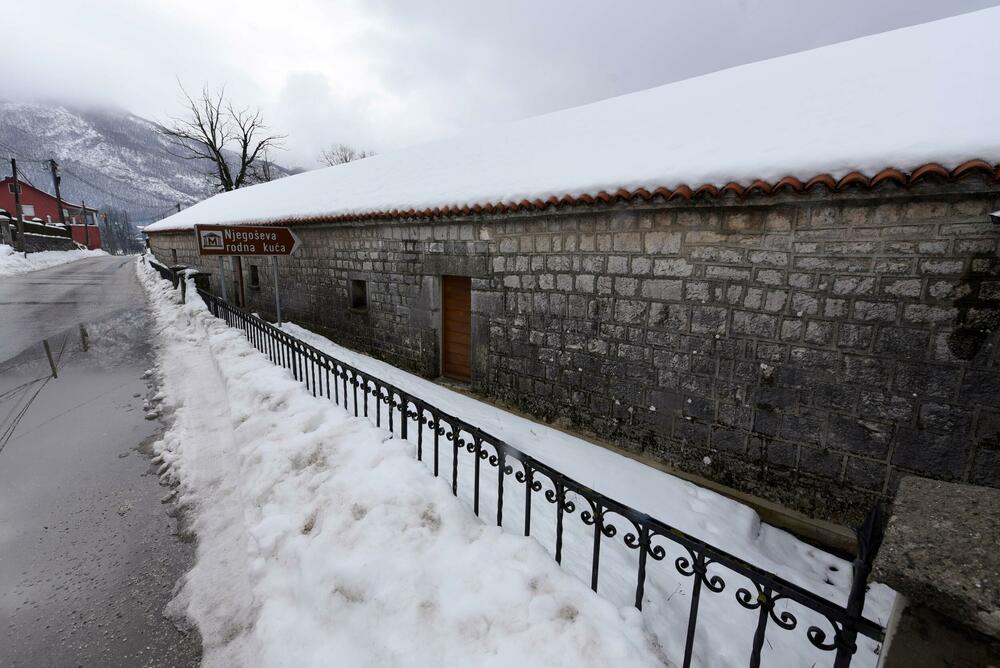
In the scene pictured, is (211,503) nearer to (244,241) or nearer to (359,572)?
A: (359,572)

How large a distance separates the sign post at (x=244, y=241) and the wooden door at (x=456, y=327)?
271 centimetres

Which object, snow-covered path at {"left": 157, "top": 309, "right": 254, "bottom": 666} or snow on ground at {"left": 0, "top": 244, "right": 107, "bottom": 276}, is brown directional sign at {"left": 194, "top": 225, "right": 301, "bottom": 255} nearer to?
snow-covered path at {"left": 157, "top": 309, "right": 254, "bottom": 666}

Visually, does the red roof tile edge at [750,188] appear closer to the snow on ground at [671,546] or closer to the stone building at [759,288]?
the stone building at [759,288]

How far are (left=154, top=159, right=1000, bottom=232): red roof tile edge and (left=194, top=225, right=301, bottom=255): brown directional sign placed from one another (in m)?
3.12

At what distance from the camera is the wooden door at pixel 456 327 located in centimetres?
733

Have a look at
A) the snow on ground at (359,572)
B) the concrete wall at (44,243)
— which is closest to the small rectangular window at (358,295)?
the snow on ground at (359,572)

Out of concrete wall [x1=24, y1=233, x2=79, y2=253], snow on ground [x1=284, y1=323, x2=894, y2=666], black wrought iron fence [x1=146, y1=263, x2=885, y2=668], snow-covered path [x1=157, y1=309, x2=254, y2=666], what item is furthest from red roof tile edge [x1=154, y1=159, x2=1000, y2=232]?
concrete wall [x1=24, y1=233, x2=79, y2=253]

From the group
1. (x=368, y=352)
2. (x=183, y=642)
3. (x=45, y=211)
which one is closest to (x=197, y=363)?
(x=368, y=352)

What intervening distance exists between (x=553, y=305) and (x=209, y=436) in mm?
4262

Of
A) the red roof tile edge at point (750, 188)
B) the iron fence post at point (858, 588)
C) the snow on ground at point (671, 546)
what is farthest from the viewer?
the red roof tile edge at point (750, 188)

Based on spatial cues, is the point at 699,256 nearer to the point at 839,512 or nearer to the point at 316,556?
the point at 839,512

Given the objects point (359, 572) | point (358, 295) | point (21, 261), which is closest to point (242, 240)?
point (358, 295)

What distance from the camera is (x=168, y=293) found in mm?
14352

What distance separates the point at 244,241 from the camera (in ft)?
24.8
